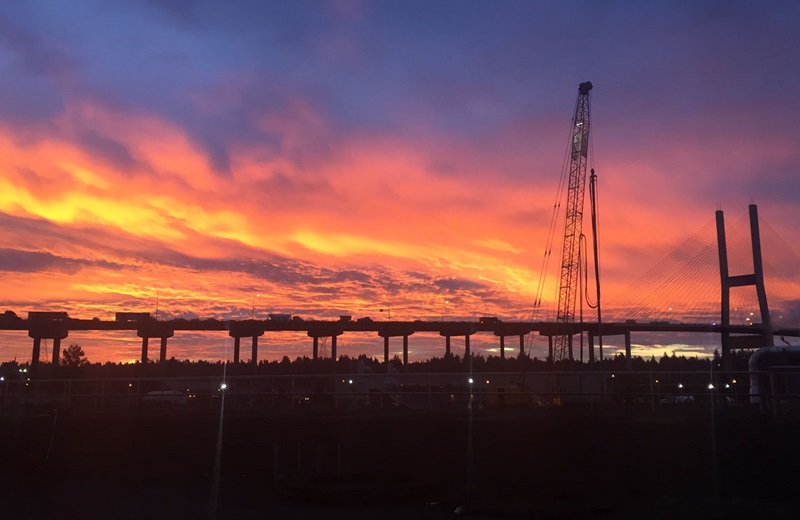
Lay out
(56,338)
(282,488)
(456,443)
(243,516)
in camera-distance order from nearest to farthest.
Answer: (243,516), (282,488), (456,443), (56,338)

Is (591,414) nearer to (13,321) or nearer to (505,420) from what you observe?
(505,420)

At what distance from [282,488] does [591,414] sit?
1345 cm

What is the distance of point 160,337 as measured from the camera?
12619 cm

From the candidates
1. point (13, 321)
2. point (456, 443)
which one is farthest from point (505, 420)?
point (13, 321)

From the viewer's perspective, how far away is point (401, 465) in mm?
27938

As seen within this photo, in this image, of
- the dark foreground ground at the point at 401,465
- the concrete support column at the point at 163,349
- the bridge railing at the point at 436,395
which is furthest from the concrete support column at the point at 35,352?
the dark foreground ground at the point at 401,465

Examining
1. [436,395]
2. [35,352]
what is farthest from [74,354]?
[436,395]

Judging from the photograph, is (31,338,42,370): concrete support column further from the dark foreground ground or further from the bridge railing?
the dark foreground ground

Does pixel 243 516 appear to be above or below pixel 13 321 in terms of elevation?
below

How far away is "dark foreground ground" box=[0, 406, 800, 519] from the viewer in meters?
21.7

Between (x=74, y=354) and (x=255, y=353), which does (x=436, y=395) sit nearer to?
(x=255, y=353)

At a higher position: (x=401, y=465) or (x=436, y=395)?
(x=436, y=395)

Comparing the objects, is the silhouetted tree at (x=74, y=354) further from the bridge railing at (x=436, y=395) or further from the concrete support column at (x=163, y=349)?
the bridge railing at (x=436, y=395)

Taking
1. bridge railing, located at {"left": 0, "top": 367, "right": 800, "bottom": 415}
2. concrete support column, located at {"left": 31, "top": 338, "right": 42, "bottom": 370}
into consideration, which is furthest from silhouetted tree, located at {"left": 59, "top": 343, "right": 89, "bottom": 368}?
bridge railing, located at {"left": 0, "top": 367, "right": 800, "bottom": 415}
